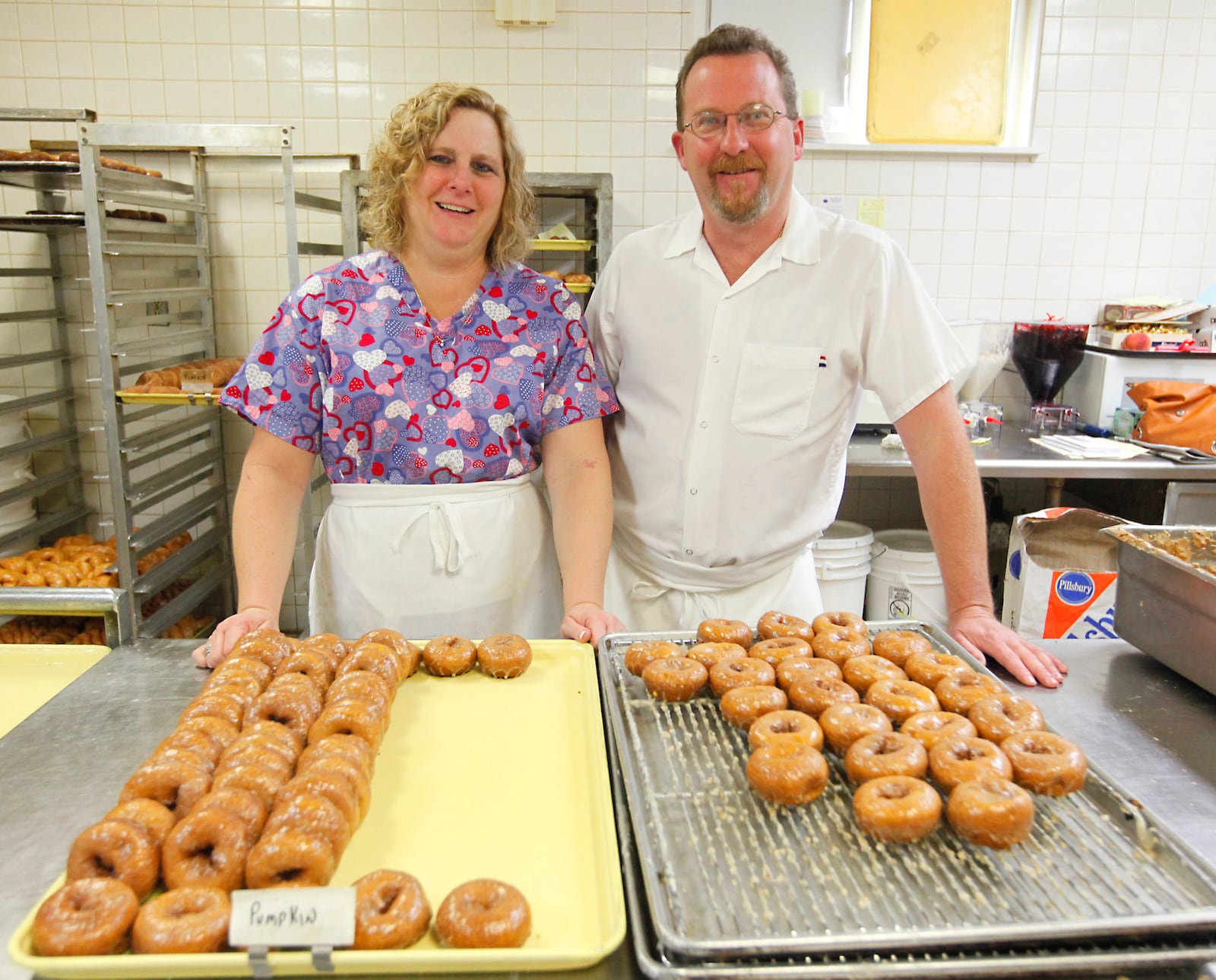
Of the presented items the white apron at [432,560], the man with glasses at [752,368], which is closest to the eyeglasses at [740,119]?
the man with glasses at [752,368]

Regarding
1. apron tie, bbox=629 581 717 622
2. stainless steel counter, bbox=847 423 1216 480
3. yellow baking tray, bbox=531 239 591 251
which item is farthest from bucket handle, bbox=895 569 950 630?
yellow baking tray, bbox=531 239 591 251

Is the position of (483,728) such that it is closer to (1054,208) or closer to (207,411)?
(207,411)

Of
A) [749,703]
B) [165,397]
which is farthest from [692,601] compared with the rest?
[165,397]

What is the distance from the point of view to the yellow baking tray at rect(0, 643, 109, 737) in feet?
4.35

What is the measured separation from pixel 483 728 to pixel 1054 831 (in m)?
0.67

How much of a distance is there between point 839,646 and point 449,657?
1.84 feet

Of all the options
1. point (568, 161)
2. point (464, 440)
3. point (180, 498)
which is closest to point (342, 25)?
point (568, 161)

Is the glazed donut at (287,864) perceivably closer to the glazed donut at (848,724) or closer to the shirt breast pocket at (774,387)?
the glazed donut at (848,724)

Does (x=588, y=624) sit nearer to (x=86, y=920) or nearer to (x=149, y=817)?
(x=149, y=817)

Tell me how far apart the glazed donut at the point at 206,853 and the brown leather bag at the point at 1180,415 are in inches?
127

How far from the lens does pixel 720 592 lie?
1.94 meters

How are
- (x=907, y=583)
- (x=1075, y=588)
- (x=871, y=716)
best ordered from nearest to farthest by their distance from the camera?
1. (x=871, y=716)
2. (x=1075, y=588)
3. (x=907, y=583)

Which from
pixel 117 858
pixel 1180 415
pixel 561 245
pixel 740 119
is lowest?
pixel 117 858

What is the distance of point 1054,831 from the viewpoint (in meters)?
0.93
